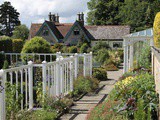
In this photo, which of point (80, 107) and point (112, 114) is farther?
point (80, 107)

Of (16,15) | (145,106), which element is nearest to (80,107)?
(145,106)

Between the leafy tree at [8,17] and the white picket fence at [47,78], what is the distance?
2533 inches

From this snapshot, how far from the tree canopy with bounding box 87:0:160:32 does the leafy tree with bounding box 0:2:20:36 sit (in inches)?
780

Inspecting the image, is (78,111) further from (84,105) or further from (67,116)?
(84,105)

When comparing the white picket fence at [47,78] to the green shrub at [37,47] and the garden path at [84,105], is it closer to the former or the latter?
the garden path at [84,105]

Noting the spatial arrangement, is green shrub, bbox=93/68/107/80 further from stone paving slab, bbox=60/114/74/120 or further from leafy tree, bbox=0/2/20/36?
leafy tree, bbox=0/2/20/36

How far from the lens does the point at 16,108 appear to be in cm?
625

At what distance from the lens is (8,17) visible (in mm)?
75500

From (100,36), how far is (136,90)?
43344 millimetres

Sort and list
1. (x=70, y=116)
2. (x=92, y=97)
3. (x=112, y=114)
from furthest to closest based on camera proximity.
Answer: (x=92, y=97)
(x=70, y=116)
(x=112, y=114)

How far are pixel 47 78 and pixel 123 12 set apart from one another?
176 feet

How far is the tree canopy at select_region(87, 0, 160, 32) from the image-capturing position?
57.8 meters

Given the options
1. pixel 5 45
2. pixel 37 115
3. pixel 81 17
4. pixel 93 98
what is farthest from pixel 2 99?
pixel 81 17

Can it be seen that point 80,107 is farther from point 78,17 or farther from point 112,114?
point 78,17
